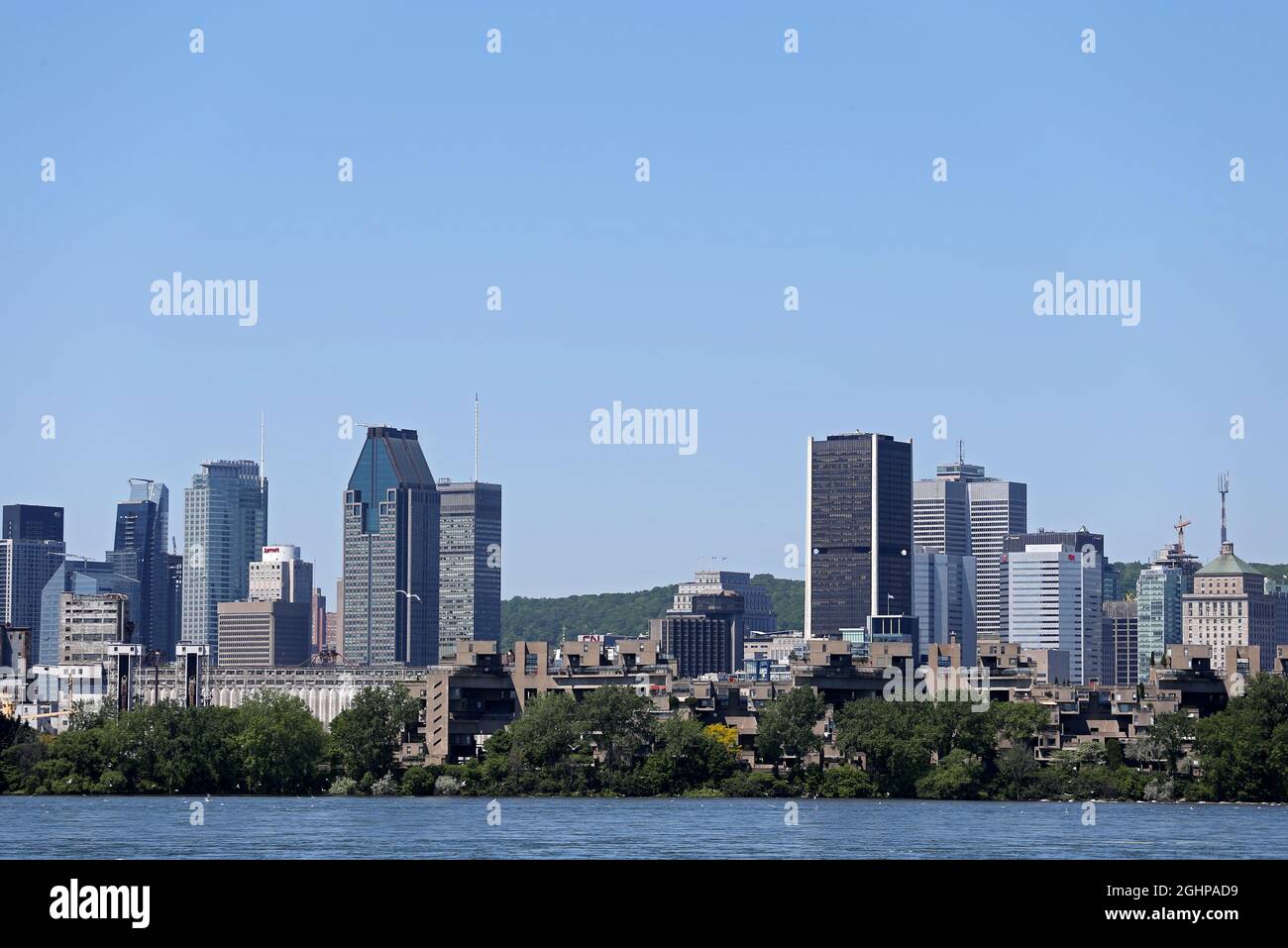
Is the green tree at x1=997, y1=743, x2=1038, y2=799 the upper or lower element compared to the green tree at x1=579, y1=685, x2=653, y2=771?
lower

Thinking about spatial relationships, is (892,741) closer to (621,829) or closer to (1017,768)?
(1017,768)

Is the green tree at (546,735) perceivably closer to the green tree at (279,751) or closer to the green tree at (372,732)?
the green tree at (372,732)

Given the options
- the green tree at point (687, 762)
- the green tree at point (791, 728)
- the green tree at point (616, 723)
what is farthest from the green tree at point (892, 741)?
the green tree at point (616, 723)

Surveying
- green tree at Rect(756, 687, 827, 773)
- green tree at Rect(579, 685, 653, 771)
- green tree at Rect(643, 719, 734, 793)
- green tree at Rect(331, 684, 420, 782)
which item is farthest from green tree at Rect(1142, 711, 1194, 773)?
green tree at Rect(331, 684, 420, 782)

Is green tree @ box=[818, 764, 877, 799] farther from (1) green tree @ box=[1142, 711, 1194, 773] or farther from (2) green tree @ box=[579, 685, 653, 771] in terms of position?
(1) green tree @ box=[1142, 711, 1194, 773]
